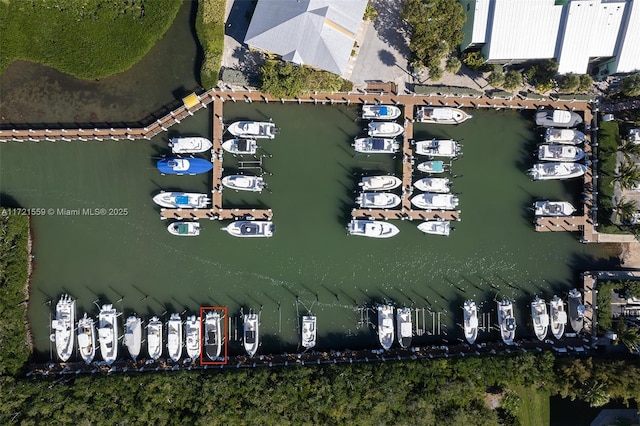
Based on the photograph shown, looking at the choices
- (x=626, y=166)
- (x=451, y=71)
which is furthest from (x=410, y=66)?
(x=626, y=166)

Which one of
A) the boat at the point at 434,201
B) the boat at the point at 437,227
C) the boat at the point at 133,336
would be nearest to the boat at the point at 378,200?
the boat at the point at 434,201

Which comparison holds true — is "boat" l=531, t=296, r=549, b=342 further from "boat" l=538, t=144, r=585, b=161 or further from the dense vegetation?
the dense vegetation

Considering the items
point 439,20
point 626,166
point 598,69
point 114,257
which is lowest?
point 114,257

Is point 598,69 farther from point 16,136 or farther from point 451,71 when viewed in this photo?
point 16,136

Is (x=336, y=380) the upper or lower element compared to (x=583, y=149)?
lower

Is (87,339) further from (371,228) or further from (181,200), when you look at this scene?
(371,228)

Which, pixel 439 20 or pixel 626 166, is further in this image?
pixel 626 166

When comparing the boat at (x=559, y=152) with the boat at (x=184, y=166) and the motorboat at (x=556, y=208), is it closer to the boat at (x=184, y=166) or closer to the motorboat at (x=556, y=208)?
the motorboat at (x=556, y=208)

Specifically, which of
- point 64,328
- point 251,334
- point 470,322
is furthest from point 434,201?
point 64,328
